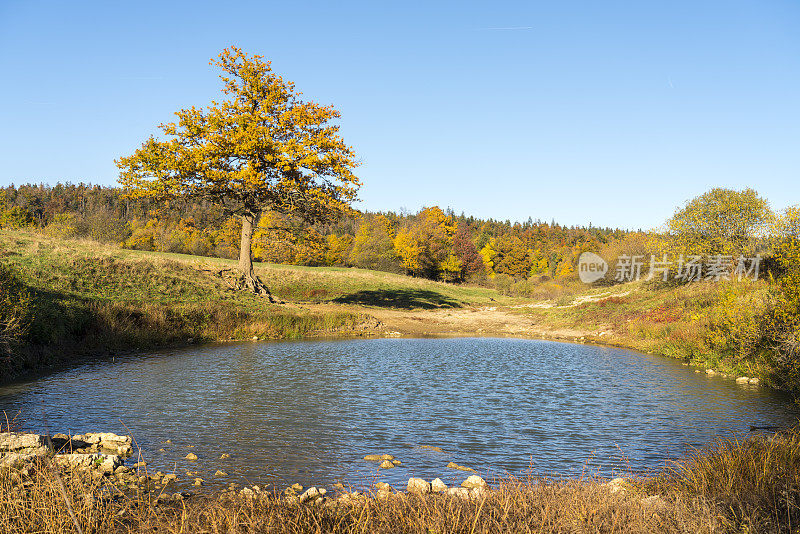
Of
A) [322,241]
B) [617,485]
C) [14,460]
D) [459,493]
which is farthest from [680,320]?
[14,460]

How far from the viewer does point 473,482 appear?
8547mm

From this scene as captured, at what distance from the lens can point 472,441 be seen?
37.3ft

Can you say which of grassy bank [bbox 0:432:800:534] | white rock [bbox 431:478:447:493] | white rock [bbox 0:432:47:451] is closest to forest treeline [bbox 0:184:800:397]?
white rock [bbox 0:432:47:451]

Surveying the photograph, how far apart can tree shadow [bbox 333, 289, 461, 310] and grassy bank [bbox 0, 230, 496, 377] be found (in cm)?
1281

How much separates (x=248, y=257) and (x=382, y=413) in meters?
25.2

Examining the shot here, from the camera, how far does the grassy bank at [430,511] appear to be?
5.48 m

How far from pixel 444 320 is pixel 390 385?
27198 millimetres

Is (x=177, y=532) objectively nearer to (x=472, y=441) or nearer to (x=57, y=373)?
(x=472, y=441)

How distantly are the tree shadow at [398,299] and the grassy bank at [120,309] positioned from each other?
42.0 ft

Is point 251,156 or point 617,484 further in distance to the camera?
point 251,156

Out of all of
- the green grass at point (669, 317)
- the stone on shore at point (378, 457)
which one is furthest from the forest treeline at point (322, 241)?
the stone on shore at point (378, 457)

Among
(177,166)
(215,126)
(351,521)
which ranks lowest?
(351,521)

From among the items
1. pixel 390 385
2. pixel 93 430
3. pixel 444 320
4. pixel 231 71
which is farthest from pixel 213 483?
pixel 444 320

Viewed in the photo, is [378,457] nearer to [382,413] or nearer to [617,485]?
[382,413]
